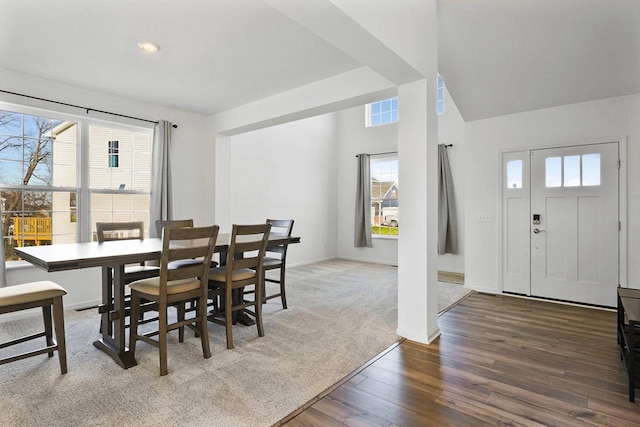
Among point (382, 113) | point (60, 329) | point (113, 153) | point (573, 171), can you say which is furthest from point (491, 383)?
point (382, 113)

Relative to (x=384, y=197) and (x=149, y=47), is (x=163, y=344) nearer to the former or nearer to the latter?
(x=149, y=47)

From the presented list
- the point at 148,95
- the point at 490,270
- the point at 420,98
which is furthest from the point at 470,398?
the point at 148,95

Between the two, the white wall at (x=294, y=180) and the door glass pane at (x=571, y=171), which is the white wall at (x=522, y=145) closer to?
the door glass pane at (x=571, y=171)

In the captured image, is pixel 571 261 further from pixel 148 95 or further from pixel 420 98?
pixel 148 95

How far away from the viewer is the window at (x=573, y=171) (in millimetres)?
3746

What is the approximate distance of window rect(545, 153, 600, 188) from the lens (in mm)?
3746

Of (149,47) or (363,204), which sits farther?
(363,204)

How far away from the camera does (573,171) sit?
3.87 metres

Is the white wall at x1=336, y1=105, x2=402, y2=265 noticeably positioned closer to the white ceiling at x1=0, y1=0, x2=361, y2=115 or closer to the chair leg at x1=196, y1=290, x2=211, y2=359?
the white ceiling at x1=0, y1=0, x2=361, y2=115

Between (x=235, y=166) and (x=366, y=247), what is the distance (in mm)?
3195

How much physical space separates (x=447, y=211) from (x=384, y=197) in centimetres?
146

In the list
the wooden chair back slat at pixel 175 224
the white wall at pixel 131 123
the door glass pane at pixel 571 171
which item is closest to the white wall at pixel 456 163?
the door glass pane at pixel 571 171

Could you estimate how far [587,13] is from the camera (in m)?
2.71

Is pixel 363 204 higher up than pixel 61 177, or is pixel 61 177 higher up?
pixel 61 177
